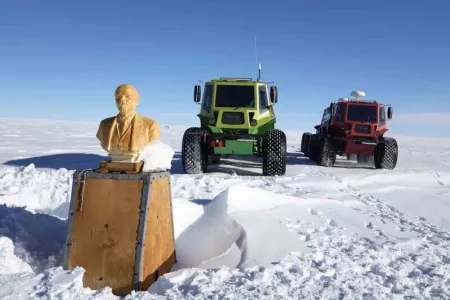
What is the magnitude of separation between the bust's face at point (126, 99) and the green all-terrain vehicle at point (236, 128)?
15.5ft

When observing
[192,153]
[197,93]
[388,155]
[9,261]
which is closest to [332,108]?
[388,155]

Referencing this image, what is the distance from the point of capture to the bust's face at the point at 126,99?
10.4ft

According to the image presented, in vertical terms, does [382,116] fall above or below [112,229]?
above

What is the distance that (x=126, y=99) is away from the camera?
10.4 ft

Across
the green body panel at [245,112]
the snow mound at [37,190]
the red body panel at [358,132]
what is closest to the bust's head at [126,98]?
the snow mound at [37,190]

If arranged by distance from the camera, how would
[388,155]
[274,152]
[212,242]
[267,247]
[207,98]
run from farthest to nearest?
[388,155]
[207,98]
[274,152]
[212,242]
[267,247]

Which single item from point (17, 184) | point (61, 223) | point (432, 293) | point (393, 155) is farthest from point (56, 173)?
point (393, 155)

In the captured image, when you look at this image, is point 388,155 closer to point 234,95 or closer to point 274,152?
point 274,152

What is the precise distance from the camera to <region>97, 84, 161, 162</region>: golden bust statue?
3174 mm

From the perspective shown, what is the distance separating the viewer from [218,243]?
3705 millimetres

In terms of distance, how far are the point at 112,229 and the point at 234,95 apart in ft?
19.8

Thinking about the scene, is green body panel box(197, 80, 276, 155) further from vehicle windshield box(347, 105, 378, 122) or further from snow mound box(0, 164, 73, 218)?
vehicle windshield box(347, 105, 378, 122)

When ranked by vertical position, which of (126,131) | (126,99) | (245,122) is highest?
(245,122)

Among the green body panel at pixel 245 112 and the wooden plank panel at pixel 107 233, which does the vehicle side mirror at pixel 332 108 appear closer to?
the green body panel at pixel 245 112
